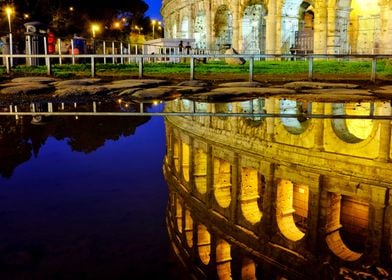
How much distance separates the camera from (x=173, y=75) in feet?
48.2

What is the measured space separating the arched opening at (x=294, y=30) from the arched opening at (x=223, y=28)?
23.8ft

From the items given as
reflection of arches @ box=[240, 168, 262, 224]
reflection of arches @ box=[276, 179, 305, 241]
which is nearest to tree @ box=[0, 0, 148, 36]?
reflection of arches @ box=[240, 168, 262, 224]

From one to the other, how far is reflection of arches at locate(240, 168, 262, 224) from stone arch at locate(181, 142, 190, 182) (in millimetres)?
480

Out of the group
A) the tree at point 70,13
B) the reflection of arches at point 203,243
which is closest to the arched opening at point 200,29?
the tree at point 70,13

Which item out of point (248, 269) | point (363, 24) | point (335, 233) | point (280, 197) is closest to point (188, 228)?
point (248, 269)

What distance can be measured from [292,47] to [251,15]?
5.18 m

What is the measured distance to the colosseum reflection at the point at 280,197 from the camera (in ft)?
7.52

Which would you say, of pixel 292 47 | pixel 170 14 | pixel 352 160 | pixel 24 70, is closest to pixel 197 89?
pixel 352 160

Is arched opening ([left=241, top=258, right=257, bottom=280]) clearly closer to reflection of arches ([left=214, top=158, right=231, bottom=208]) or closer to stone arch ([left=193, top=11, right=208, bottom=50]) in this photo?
reflection of arches ([left=214, top=158, right=231, bottom=208])

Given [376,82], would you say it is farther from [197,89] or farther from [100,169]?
[100,169]

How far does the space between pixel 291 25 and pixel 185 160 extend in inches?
1094

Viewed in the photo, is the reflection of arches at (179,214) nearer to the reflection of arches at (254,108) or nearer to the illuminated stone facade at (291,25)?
the reflection of arches at (254,108)

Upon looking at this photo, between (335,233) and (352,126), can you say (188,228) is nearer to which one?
(335,233)

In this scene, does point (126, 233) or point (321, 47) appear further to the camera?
point (321, 47)
